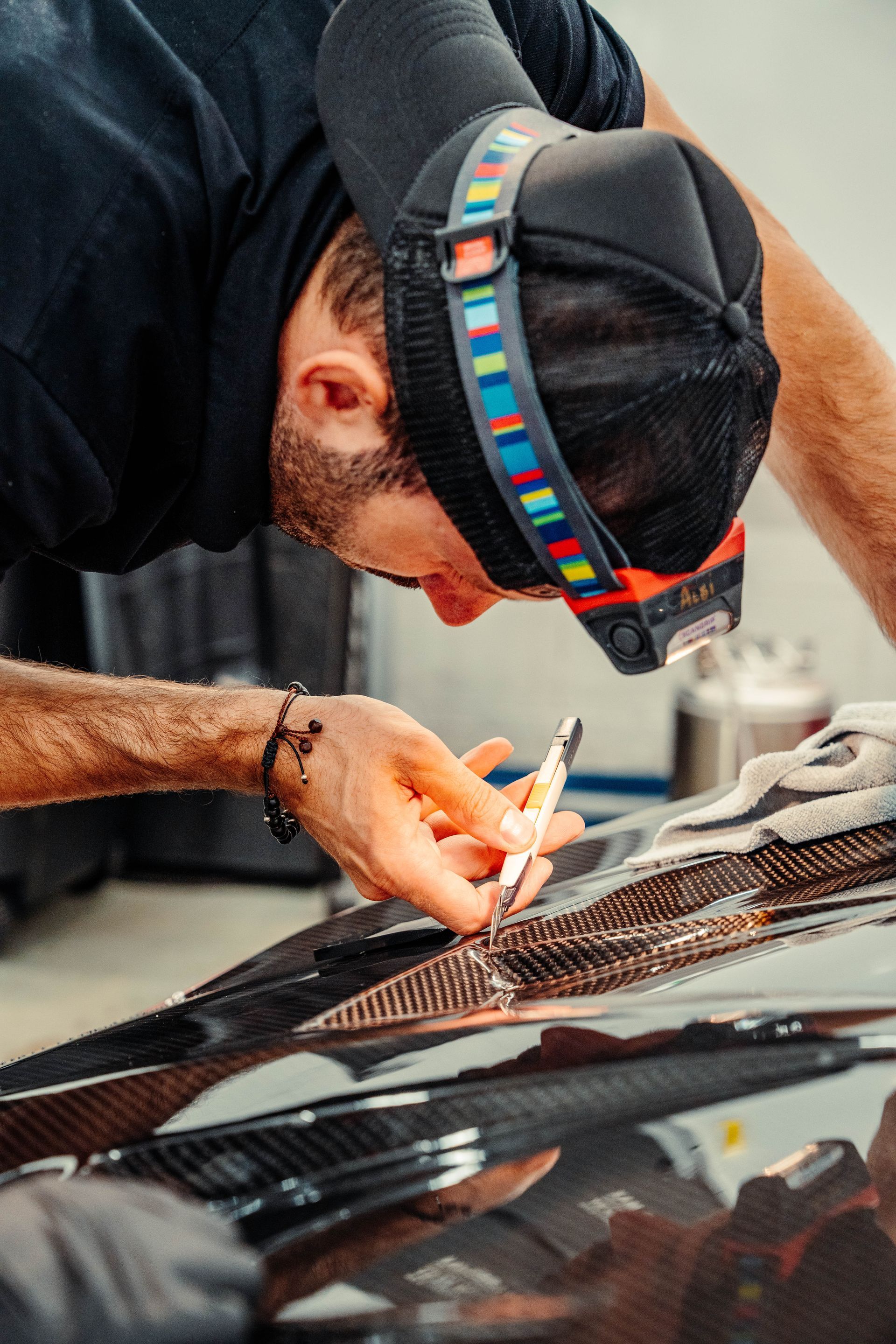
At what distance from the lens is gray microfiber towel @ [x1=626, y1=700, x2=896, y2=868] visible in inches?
45.3

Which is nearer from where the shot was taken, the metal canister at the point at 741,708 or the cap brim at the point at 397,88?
the cap brim at the point at 397,88

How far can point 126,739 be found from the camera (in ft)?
4.33

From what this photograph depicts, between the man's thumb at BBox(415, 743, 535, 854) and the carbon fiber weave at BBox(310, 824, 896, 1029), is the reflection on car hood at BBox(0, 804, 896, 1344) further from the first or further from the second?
the man's thumb at BBox(415, 743, 535, 854)

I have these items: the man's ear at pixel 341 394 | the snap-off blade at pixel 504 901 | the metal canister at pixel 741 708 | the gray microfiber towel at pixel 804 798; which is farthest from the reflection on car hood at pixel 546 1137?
the metal canister at pixel 741 708

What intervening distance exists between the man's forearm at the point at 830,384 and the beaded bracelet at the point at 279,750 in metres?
0.69

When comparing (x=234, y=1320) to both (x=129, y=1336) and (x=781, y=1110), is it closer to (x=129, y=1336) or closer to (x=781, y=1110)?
(x=129, y=1336)

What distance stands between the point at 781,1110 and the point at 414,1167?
21cm

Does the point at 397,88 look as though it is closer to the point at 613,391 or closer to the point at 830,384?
the point at 613,391

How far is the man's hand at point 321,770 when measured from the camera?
1.09m

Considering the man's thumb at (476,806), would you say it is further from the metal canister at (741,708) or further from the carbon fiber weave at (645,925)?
the metal canister at (741,708)

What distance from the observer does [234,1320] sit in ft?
1.76

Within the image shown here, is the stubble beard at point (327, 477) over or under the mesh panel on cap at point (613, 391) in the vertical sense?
under

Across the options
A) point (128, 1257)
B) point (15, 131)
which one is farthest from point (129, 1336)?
point (15, 131)

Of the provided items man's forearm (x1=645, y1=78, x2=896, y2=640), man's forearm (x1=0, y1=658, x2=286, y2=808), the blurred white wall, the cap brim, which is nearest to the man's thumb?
man's forearm (x1=0, y1=658, x2=286, y2=808)
